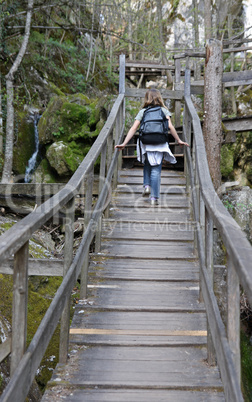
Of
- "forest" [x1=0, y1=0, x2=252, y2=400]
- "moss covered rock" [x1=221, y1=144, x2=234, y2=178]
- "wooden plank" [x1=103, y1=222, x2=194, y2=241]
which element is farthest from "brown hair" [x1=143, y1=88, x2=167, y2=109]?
"moss covered rock" [x1=221, y1=144, x2=234, y2=178]

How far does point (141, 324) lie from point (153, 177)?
96.2 inches

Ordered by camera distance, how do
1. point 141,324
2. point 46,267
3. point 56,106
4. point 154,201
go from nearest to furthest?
1. point 141,324
2. point 46,267
3. point 154,201
4. point 56,106

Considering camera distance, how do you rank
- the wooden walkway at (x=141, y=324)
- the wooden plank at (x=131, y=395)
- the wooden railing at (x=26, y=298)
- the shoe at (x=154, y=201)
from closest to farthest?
the wooden railing at (x=26, y=298), the wooden plank at (x=131, y=395), the wooden walkway at (x=141, y=324), the shoe at (x=154, y=201)

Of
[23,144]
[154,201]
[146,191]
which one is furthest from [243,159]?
[154,201]

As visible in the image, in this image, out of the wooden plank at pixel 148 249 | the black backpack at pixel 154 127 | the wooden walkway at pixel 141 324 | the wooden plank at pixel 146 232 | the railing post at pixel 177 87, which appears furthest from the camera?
the railing post at pixel 177 87

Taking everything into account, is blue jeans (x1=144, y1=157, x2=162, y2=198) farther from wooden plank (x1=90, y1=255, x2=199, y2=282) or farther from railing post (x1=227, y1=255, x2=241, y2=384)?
railing post (x1=227, y1=255, x2=241, y2=384)

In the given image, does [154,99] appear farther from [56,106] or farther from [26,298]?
[56,106]

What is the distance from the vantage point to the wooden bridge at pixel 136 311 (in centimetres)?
167

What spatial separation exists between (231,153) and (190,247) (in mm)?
6889

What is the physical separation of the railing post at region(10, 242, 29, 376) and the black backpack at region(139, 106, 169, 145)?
140 inches

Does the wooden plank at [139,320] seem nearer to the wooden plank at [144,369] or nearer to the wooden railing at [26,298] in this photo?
the wooden plank at [144,369]

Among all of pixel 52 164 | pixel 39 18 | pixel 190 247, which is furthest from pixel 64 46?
pixel 190 247

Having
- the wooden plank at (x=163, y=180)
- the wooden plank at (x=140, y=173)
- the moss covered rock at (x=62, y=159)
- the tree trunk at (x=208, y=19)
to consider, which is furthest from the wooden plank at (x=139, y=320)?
the tree trunk at (x=208, y=19)

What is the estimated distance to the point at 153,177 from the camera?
5.09 metres
